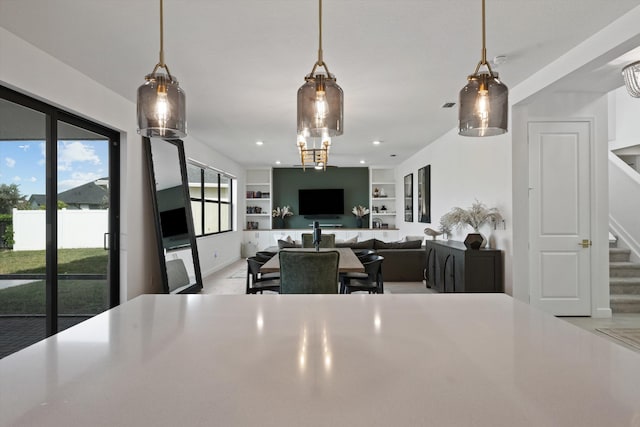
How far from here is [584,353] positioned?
0.90m

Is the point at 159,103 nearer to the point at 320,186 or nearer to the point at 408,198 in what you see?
the point at 408,198

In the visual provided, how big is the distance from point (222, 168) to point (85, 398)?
778 centimetres

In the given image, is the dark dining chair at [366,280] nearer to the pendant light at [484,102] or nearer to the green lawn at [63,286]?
the pendant light at [484,102]

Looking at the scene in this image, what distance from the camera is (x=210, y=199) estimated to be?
310 inches

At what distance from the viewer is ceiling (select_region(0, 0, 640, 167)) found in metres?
2.37

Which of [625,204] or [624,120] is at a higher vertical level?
[624,120]

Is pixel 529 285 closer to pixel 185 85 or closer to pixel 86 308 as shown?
pixel 185 85

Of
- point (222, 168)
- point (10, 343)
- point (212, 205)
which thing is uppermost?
point (222, 168)

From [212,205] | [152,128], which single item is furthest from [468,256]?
[212,205]

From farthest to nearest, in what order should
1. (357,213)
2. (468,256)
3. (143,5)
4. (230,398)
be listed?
(357,213) < (468,256) < (143,5) < (230,398)

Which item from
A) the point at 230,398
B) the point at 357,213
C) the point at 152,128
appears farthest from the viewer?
the point at 357,213

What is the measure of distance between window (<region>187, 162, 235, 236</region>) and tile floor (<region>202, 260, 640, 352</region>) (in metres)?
0.87

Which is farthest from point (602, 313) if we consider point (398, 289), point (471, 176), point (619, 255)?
point (398, 289)

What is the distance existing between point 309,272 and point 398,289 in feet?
10.7
